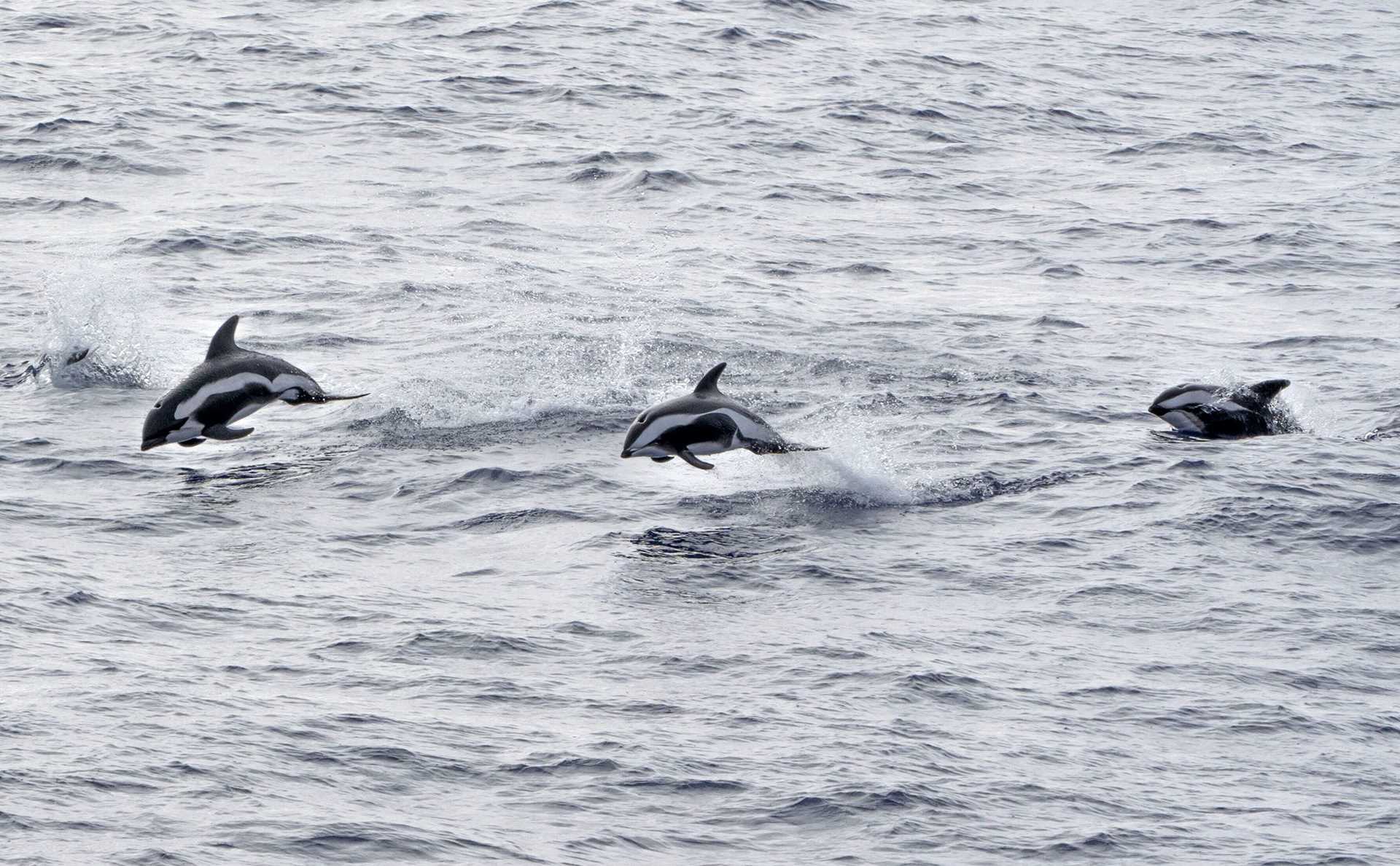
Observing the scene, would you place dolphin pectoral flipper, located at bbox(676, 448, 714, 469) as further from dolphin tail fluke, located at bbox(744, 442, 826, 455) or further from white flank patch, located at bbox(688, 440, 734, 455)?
dolphin tail fluke, located at bbox(744, 442, 826, 455)

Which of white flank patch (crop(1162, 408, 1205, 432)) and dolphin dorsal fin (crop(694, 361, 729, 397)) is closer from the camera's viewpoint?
dolphin dorsal fin (crop(694, 361, 729, 397))

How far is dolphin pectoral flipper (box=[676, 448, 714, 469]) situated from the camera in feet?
48.6

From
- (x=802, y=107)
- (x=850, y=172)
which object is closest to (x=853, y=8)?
(x=802, y=107)

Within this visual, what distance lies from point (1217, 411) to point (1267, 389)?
0.57 meters

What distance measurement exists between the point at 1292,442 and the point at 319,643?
9350mm

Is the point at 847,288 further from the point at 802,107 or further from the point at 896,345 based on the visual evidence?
the point at 802,107

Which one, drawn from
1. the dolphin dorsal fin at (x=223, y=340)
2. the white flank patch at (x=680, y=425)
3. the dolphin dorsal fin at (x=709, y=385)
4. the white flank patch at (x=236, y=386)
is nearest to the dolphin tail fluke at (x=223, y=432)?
the white flank patch at (x=236, y=386)

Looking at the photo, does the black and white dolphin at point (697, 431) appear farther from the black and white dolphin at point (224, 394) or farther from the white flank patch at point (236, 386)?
the white flank patch at point (236, 386)

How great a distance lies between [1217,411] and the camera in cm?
1741

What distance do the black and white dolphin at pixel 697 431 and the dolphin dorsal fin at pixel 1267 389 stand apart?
15.5ft

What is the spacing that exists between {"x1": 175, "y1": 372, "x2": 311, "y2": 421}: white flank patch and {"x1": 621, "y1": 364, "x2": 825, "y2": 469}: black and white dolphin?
2782 millimetres

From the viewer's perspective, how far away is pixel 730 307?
21141 millimetres

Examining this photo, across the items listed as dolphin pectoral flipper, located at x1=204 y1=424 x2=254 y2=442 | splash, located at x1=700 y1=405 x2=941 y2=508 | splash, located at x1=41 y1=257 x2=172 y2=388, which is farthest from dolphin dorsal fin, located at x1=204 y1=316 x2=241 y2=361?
splash, located at x1=700 y1=405 x2=941 y2=508

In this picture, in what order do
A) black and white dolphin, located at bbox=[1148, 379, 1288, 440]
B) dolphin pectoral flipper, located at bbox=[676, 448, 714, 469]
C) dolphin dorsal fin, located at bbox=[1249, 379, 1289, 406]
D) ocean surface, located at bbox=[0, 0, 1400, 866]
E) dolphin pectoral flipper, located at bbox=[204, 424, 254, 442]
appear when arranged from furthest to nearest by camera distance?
dolphin dorsal fin, located at bbox=[1249, 379, 1289, 406], black and white dolphin, located at bbox=[1148, 379, 1288, 440], dolphin pectoral flipper, located at bbox=[204, 424, 254, 442], dolphin pectoral flipper, located at bbox=[676, 448, 714, 469], ocean surface, located at bbox=[0, 0, 1400, 866]
